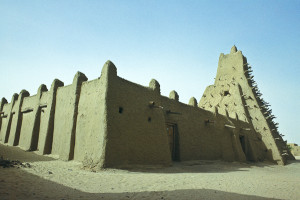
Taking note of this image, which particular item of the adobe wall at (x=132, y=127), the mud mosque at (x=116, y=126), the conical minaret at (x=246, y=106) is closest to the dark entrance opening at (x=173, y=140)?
the mud mosque at (x=116, y=126)

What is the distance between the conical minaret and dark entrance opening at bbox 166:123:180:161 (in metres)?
8.47

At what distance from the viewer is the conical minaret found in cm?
2183

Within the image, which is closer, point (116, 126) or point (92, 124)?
point (116, 126)

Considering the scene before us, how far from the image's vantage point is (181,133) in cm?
1325

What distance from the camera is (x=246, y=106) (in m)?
25.4

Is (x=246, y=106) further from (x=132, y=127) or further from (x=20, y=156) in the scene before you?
(x=20, y=156)

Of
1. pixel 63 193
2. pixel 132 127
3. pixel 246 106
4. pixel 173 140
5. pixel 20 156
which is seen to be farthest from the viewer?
pixel 246 106

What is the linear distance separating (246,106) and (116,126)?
20962 mm

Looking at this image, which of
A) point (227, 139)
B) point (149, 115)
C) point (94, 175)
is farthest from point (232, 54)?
point (94, 175)

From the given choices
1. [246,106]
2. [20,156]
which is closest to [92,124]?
[20,156]

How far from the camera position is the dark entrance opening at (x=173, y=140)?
12.9 m

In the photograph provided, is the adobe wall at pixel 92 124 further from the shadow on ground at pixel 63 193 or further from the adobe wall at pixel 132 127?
the shadow on ground at pixel 63 193

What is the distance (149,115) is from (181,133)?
324cm

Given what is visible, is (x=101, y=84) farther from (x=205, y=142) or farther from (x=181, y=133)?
(x=205, y=142)
